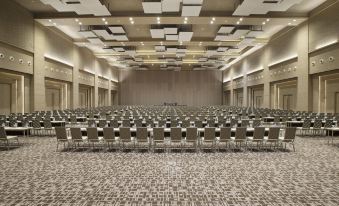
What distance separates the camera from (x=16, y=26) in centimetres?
1617

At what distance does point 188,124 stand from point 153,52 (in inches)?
800

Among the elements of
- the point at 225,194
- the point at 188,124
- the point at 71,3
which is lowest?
the point at 225,194

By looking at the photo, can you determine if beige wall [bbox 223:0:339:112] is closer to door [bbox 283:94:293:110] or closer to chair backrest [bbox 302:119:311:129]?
door [bbox 283:94:293:110]

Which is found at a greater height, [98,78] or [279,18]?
[279,18]

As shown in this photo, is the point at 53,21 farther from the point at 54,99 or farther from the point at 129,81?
the point at 129,81

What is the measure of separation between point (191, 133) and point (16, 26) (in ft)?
45.5

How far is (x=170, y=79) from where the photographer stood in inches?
1826

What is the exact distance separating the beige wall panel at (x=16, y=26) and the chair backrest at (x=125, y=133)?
35.4 ft

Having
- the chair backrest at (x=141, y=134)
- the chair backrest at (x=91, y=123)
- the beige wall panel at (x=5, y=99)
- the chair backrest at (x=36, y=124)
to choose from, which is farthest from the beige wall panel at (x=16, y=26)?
the chair backrest at (x=141, y=134)

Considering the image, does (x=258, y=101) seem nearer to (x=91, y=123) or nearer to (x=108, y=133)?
(x=91, y=123)

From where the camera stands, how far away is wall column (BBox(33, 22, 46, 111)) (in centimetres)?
1873

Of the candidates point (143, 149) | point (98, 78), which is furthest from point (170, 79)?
point (143, 149)

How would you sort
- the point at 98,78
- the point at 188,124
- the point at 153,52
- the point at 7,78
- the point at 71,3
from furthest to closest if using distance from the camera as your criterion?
the point at 98,78, the point at 153,52, the point at 7,78, the point at 71,3, the point at 188,124

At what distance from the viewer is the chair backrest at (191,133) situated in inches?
335
